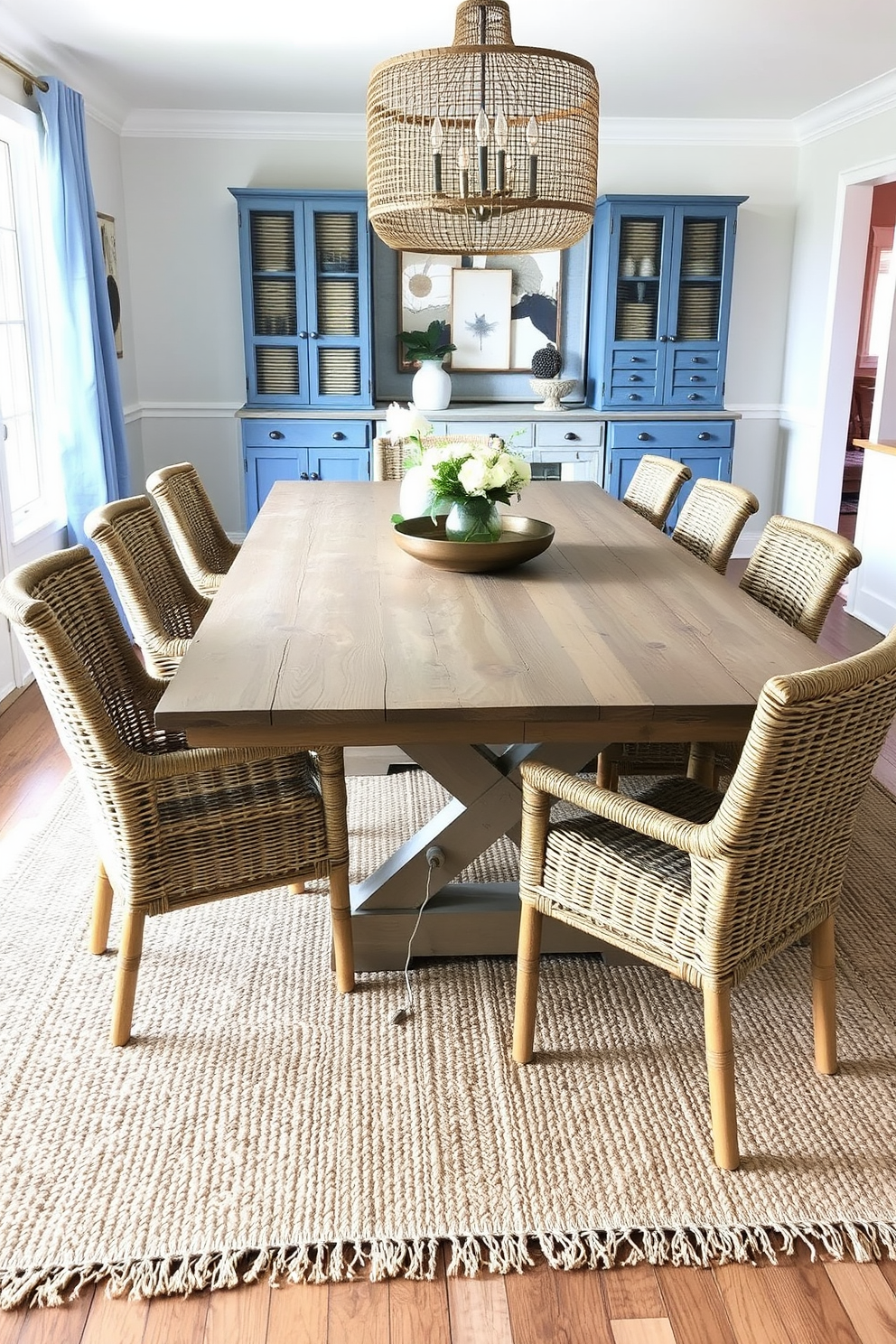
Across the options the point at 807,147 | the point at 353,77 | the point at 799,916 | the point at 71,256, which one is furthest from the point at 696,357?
the point at 799,916

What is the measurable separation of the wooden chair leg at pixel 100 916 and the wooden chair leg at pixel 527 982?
907 mm

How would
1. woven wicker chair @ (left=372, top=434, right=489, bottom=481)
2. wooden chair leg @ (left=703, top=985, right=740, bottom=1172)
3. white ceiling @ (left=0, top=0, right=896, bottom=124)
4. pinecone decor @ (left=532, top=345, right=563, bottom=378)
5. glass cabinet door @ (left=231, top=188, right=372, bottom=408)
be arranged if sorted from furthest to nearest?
pinecone decor @ (left=532, top=345, right=563, bottom=378), glass cabinet door @ (left=231, top=188, right=372, bottom=408), woven wicker chair @ (left=372, top=434, right=489, bottom=481), white ceiling @ (left=0, top=0, right=896, bottom=124), wooden chair leg @ (left=703, top=985, right=740, bottom=1172)

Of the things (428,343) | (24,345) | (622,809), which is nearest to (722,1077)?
(622,809)

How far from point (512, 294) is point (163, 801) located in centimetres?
476

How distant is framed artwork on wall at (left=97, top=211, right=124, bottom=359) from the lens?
5.39m

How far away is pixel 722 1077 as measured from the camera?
179cm

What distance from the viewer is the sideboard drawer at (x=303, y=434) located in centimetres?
575

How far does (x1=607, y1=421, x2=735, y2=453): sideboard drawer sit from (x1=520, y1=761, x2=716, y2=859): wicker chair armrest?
423 centimetres

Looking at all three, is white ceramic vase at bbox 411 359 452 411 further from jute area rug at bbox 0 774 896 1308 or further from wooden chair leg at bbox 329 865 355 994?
wooden chair leg at bbox 329 865 355 994

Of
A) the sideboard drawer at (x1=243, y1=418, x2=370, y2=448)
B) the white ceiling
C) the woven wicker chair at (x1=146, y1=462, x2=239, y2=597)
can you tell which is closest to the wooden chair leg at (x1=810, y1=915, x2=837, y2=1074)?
the woven wicker chair at (x1=146, y1=462, x2=239, y2=597)

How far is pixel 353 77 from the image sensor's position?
4.89 metres

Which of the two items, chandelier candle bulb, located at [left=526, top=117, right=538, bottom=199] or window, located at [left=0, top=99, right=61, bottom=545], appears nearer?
chandelier candle bulb, located at [left=526, top=117, right=538, bottom=199]

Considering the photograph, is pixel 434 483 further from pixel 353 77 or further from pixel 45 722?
pixel 353 77

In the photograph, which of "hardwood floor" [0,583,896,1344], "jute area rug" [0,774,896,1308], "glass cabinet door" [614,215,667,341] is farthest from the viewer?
"glass cabinet door" [614,215,667,341]
